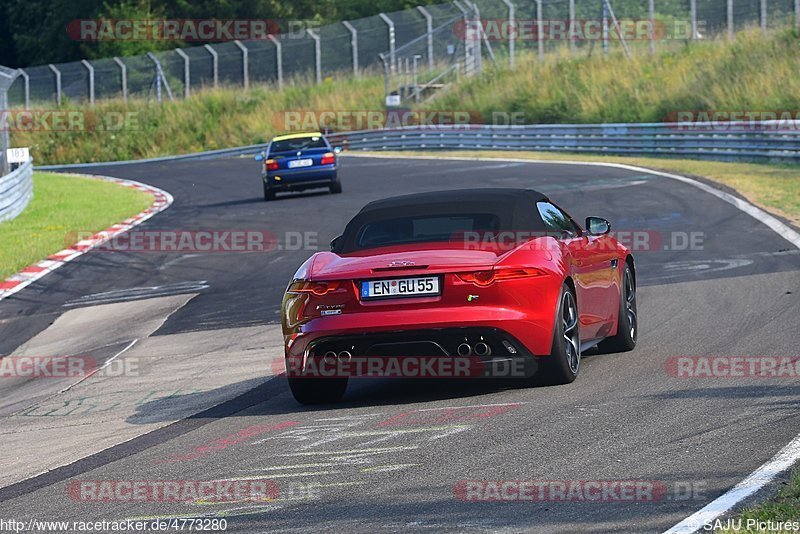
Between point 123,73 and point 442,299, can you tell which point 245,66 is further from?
point 442,299

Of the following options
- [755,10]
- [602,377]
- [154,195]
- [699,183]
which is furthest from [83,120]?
[602,377]

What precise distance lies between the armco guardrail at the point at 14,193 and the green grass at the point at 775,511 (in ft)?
70.1

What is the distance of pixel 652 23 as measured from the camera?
42875 mm

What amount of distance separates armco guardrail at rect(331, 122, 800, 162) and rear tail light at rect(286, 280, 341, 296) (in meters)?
21.2

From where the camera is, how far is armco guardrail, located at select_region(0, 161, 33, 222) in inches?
982

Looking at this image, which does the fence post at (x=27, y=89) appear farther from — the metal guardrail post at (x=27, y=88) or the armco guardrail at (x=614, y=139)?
the armco guardrail at (x=614, y=139)

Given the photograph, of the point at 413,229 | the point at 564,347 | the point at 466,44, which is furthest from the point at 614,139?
the point at 564,347

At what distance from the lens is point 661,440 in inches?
260

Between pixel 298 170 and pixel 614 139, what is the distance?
442 inches

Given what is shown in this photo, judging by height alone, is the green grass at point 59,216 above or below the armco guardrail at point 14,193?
below

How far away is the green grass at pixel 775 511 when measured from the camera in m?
4.83

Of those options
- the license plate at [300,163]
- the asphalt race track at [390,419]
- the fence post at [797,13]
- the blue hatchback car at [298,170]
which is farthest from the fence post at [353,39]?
the asphalt race track at [390,419]

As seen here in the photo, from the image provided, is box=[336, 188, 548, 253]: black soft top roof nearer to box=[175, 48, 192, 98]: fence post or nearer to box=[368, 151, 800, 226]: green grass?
box=[368, 151, 800, 226]: green grass

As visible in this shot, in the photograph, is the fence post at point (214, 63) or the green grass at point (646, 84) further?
the fence post at point (214, 63)
